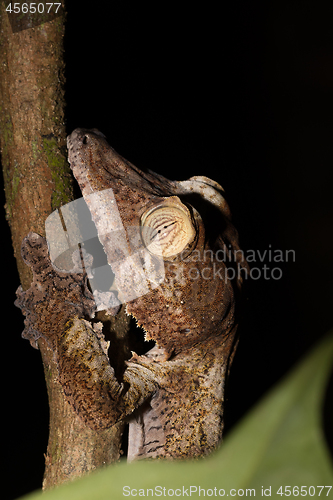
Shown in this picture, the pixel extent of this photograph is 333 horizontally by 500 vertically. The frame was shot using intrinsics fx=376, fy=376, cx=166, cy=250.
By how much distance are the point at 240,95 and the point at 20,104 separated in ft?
10.6

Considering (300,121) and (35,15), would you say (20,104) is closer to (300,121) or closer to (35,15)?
(35,15)

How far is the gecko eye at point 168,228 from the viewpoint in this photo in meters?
1.55

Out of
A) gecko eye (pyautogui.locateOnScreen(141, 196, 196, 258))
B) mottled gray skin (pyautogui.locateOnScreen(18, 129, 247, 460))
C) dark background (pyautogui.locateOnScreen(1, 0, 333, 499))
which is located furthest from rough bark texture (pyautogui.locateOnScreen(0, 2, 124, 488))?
dark background (pyautogui.locateOnScreen(1, 0, 333, 499))

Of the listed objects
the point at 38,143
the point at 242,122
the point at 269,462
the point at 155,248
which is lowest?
the point at 269,462

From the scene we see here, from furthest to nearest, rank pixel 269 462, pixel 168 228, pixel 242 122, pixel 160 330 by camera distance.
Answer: pixel 242 122 < pixel 160 330 < pixel 168 228 < pixel 269 462

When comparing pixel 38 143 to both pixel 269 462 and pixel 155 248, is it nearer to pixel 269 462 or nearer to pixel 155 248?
pixel 155 248

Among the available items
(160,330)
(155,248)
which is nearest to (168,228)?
(155,248)

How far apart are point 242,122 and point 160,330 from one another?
3.19 metres

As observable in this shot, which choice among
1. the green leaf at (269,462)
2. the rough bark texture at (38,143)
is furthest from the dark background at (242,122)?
the green leaf at (269,462)

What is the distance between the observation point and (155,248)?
5.26ft

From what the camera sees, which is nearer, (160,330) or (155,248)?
(155,248)

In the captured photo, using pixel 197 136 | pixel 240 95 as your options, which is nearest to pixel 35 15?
pixel 197 136

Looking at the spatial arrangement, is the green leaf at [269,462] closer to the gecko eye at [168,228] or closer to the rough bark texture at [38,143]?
the gecko eye at [168,228]

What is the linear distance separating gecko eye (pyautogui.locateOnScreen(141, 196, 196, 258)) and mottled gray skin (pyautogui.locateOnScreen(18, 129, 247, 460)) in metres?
0.04
